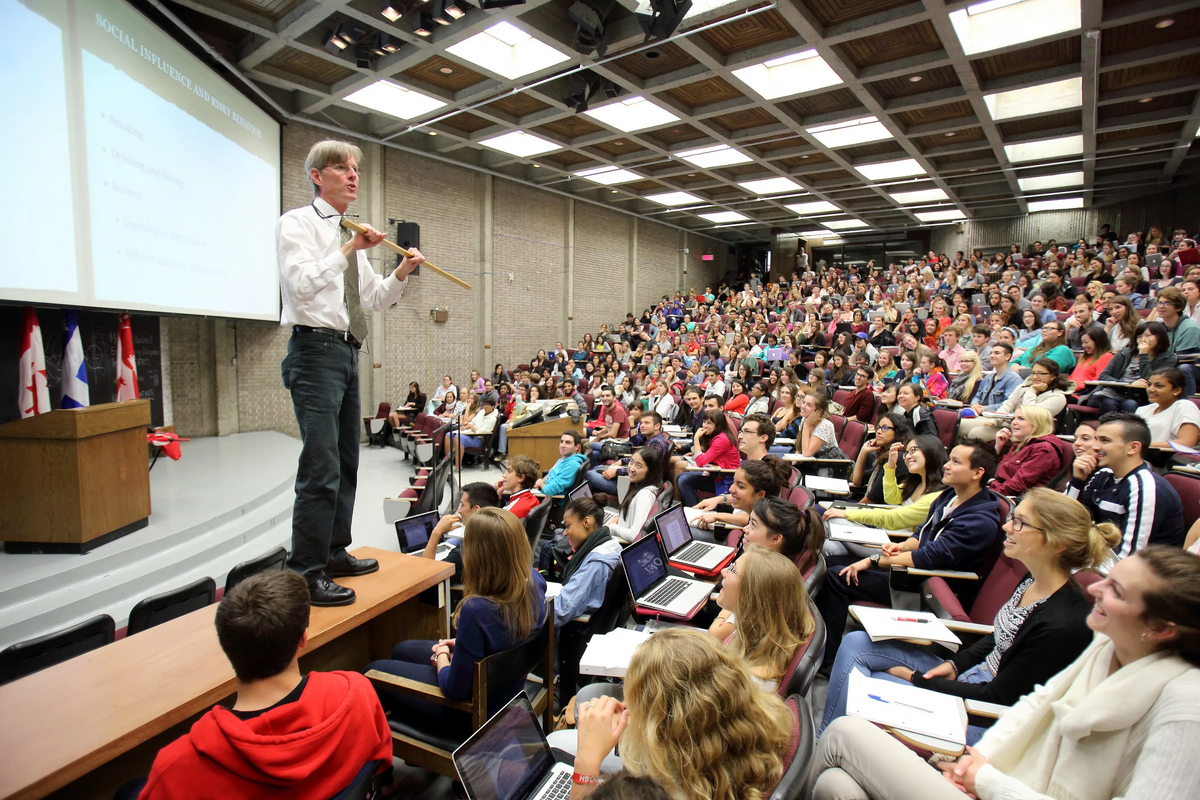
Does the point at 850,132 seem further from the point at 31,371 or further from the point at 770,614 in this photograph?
the point at 31,371

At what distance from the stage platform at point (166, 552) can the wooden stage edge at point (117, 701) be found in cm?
201

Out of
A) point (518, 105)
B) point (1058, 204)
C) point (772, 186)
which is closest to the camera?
point (518, 105)

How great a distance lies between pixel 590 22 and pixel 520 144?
190 inches

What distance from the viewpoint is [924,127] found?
30.0 ft

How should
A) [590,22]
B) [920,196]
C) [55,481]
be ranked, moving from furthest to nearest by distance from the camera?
[920,196], [590,22], [55,481]

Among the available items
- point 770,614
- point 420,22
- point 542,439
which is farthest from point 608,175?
point 770,614

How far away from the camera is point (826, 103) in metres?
8.48

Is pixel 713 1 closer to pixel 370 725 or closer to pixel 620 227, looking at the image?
pixel 370 725

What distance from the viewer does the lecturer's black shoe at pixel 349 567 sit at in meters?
2.13

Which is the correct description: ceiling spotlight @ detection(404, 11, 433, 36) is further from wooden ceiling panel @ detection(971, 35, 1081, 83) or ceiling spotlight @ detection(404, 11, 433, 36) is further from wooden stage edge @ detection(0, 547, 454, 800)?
wooden ceiling panel @ detection(971, 35, 1081, 83)

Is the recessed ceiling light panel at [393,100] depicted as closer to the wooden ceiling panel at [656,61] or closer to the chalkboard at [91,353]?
the wooden ceiling panel at [656,61]

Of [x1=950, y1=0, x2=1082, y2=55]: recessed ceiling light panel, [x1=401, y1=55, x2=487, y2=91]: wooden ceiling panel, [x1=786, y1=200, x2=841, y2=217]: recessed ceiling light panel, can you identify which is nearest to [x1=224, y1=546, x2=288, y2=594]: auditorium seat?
[x1=401, y1=55, x2=487, y2=91]: wooden ceiling panel

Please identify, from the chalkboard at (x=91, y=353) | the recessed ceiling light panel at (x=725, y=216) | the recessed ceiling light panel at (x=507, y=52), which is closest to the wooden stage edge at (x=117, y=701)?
the chalkboard at (x=91, y=353)

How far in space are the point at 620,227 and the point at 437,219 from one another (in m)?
5.92
